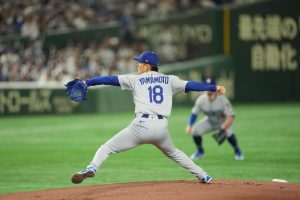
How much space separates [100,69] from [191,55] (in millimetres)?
4790

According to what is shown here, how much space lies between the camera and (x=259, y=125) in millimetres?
20875

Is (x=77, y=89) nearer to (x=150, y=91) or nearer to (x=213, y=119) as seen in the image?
(x=150, y=91)

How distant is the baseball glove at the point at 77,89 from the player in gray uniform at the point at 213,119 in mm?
4530

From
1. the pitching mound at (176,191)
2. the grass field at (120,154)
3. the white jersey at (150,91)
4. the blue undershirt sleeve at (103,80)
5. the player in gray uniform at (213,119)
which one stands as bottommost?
the grass field at (120,154)

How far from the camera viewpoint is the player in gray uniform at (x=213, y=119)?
1385cm

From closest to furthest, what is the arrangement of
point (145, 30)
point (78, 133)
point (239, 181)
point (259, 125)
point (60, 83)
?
point (239, 181) < point (78, 133) < point (259, 125) < point (60, 83) < point (145, 30)

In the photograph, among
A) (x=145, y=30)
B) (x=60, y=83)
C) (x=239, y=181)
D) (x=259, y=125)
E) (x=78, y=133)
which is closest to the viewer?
(x=239, y=181)

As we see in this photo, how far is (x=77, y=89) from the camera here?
31.5 ft

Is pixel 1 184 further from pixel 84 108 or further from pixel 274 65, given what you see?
pixel 274 65

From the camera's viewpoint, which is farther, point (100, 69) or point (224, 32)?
point (224, 32)

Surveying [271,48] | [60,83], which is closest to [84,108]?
[60,83]

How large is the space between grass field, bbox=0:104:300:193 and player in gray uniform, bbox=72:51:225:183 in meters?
1.74

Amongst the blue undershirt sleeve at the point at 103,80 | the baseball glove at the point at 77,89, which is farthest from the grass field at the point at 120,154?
the blue undershirt sleeve at the point at 103,80

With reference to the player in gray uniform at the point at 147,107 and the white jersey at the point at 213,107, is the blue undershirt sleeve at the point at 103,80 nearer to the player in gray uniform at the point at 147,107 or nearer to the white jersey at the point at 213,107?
the player in gray uniform at the point at 147,107
